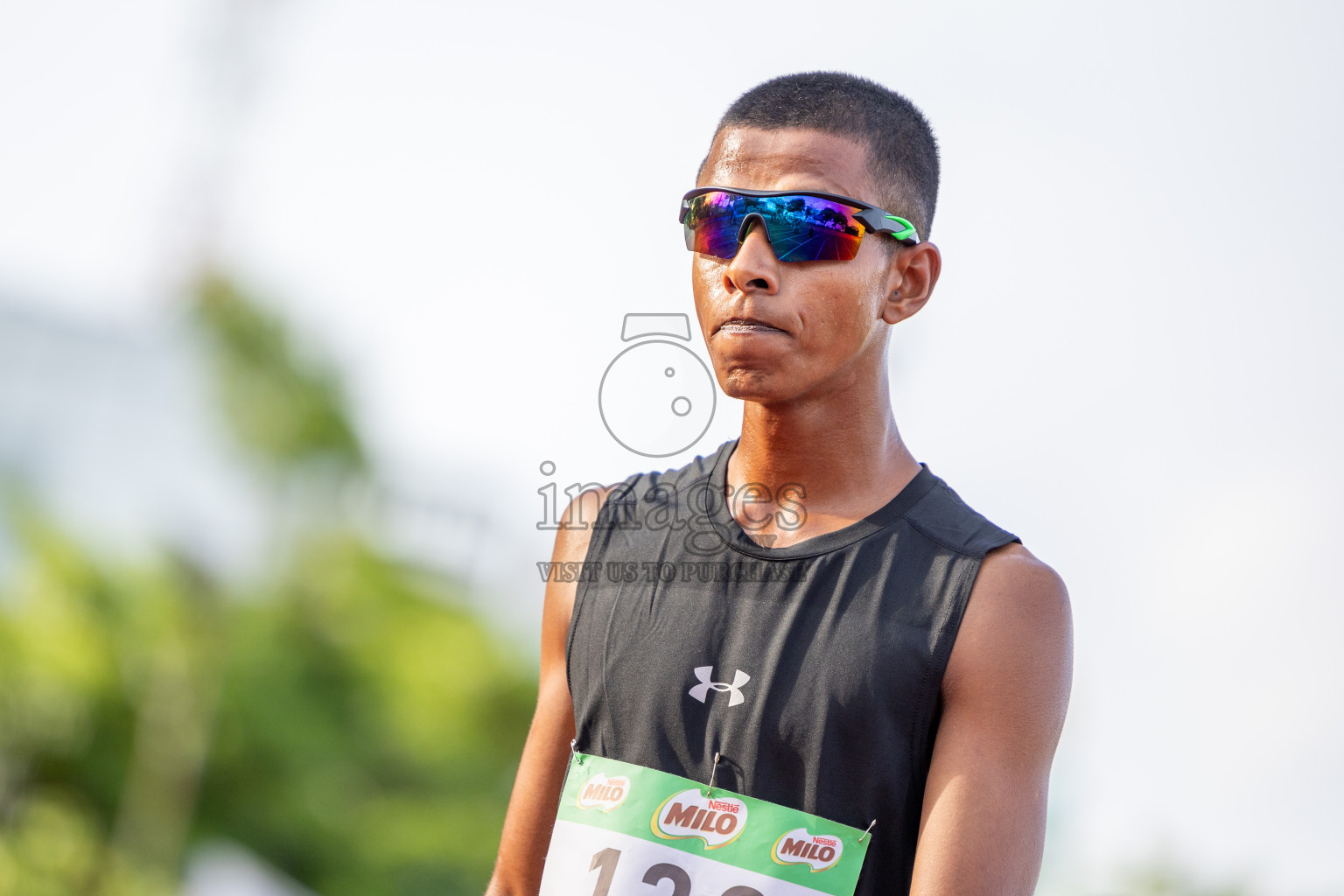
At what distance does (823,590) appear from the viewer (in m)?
2.52

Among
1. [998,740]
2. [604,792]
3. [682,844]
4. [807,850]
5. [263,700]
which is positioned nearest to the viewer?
[998,740]

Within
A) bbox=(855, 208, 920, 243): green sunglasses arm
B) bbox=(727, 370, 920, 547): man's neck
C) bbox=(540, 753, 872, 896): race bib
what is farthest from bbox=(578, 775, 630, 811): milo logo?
bbox=(855, 208, 920, 243): green sunglasses arm

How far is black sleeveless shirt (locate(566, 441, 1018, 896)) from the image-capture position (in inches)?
92.7

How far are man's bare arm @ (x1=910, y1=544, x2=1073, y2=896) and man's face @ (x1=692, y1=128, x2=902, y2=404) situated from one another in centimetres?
56

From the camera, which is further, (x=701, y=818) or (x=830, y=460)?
(x=830, y=460)

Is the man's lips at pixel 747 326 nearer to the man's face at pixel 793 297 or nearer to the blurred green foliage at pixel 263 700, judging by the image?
the man's face at pixel 793 297

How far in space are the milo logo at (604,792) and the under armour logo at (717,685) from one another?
0.76 ft

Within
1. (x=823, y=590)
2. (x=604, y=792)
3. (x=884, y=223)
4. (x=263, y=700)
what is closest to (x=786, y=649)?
(x=823, y=590)

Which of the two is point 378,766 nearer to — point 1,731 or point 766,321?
point 1,731

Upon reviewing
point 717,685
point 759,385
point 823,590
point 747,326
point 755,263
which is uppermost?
point 755,263

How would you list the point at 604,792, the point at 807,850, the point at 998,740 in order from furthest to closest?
the point at 604,792 → the point at 807,850 → the point at 998,740

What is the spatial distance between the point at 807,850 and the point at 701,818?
222 mm

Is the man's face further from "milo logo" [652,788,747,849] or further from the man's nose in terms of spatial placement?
"milo logo" [652,788,747,849]

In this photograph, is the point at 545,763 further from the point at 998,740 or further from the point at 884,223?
the point at 884,223
